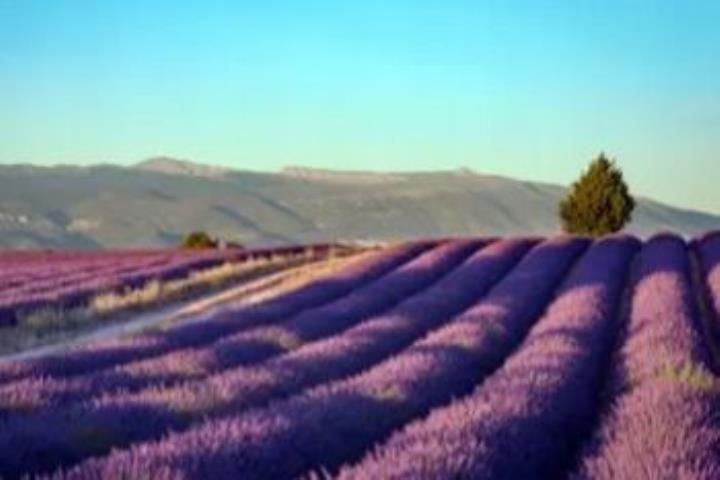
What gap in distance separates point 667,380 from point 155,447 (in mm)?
3776

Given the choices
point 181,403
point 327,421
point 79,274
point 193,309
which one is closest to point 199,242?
point 79,274

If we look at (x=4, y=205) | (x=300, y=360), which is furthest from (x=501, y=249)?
(x=4, y=205)

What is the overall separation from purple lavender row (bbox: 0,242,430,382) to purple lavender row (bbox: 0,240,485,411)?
523 mm

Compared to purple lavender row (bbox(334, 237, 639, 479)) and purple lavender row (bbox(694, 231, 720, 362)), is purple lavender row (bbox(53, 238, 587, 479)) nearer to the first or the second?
purple lavender row (bbox(334, 237, 639, 479))

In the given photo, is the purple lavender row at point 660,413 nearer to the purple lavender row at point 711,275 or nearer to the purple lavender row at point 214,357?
the purple lavender row at point 711,275

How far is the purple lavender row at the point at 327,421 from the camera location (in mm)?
5871

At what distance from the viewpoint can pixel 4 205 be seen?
7495 inches

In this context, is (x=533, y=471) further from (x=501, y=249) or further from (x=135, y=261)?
(x=135, y=261)

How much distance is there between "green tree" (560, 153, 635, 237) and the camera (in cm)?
5359

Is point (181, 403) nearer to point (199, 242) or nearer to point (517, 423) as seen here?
point (517, 423)

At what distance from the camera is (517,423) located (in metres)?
7.29

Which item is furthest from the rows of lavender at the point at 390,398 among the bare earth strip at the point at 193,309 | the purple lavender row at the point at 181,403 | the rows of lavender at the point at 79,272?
the rows of lavender at the point at 79,272

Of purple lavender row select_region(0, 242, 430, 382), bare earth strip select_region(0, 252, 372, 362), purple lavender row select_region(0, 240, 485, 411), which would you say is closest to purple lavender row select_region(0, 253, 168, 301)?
bare earth strip select_region(0, 252, 372, 362)

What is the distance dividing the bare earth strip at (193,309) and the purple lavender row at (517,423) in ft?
20.6
